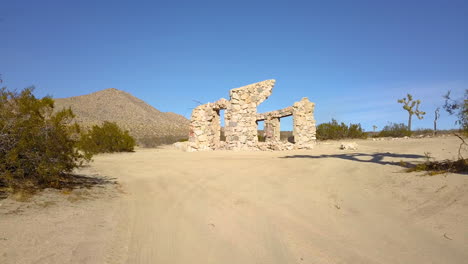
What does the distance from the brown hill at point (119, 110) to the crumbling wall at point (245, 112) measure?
1061 inches

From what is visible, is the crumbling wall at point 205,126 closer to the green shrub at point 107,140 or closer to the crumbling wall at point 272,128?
the green shrub at point 107,140

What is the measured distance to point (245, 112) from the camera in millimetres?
13891

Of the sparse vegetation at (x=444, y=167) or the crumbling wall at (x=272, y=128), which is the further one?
the crumbling wall at (x=272, y=128)

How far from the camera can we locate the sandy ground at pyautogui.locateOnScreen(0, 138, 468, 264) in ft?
6.91

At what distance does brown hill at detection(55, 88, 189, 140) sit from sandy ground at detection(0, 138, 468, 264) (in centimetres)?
3666

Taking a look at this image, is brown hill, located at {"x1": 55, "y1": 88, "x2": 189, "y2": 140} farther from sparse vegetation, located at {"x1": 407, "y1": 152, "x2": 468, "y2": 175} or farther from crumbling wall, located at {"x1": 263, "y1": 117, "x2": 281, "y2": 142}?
sparse vegetation, located at {"x1": 407, "y1": 152, "x2": 468, "y2": 175}

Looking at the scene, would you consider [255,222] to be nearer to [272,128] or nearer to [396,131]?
[272,128]

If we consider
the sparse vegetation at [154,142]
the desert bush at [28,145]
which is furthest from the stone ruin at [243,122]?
the desert bush at [28,145]

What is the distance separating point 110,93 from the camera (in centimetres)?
6069

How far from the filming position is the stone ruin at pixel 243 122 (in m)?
13.9

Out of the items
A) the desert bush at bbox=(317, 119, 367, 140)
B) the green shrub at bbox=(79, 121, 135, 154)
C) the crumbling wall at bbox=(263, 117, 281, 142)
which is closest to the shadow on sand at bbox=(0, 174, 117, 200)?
the green shrub at bbox=(79, 121, 135, 154)

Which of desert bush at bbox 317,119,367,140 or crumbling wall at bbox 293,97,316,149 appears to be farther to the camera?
desert bush at bbox 317,119,367,140

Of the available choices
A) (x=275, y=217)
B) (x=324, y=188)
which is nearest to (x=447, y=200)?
(x=324, y=188)

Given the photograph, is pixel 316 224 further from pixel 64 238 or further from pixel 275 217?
pixel 64 238
